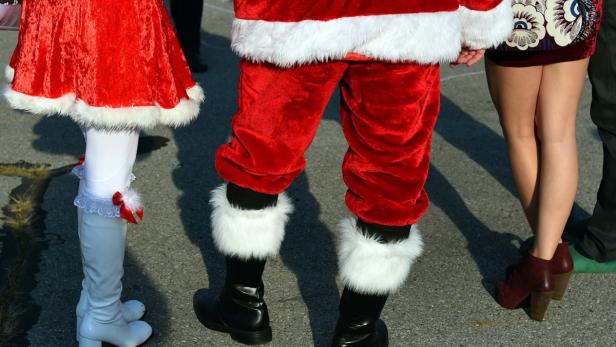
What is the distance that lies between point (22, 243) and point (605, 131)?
91.9 inches

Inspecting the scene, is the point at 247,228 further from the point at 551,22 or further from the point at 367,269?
the point at 551,22

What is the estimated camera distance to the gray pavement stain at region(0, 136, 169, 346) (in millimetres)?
3162

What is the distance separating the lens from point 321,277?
3564mm

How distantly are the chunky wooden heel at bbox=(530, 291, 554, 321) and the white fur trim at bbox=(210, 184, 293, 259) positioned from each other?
1.01 meters

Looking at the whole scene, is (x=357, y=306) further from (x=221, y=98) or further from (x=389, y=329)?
(x=221, y=98)

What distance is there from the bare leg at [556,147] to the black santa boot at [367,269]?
2.05ft

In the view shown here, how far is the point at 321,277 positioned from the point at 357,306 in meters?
0.64

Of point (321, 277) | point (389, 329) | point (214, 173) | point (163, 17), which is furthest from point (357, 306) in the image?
point (214, 173)

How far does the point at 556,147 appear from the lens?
3223 mm

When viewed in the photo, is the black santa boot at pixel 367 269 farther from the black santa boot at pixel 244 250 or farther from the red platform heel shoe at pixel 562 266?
the red platform heel shoe at pixel 562 266

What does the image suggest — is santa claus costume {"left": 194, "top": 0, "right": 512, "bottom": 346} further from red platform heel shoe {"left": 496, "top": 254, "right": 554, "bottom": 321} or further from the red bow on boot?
red platform heel shoe {"left": 496, "top": 254, "right": 554, "bottom": 321}

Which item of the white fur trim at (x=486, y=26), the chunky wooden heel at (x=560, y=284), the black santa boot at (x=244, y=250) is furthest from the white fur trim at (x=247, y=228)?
the chunky wooden heel at (x=560, y=284)

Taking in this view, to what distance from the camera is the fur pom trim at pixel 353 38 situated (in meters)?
2.43

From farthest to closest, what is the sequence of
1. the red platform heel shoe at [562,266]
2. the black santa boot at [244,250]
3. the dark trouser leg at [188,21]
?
the dark trouser leg at [188,21]
the red platform heel shoe at [562,266]
the black santa boot at [244,250]
